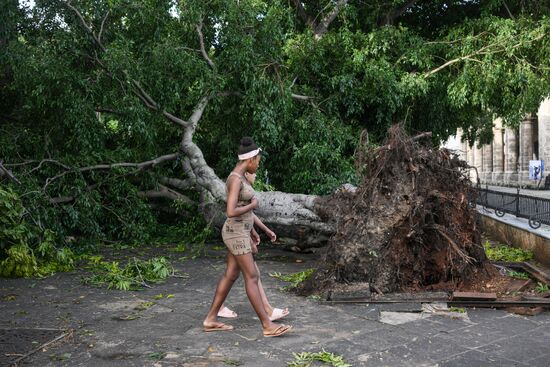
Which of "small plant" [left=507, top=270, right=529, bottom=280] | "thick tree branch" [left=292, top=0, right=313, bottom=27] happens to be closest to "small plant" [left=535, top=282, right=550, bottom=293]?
"small plant" [left=507, top=270, right=529, bottom=280]

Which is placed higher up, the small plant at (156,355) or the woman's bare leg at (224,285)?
the woman's bare leg at (224,285)

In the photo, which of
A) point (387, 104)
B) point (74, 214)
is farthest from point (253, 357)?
point (387, 104)

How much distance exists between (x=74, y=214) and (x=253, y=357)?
674 centimetres

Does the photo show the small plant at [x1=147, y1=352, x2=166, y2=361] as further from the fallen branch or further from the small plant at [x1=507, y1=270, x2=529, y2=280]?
the fallen branch

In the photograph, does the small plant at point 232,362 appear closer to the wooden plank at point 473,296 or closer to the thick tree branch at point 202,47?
the wooden plank at point 473,296

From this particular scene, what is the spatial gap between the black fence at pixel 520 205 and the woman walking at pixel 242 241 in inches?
165

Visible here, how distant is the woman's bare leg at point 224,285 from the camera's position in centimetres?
517

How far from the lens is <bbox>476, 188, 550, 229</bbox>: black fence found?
9.55m

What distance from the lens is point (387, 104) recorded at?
1258cm

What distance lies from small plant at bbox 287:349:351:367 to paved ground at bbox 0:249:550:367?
0.25ft

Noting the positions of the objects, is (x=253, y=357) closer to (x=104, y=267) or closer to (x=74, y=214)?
(x=104, y=267)

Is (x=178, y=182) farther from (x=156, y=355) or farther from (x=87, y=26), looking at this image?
(x=156, y=355)

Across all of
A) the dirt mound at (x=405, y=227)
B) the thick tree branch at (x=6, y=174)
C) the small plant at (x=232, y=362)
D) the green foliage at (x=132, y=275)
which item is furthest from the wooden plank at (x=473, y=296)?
the thick tree branch at (x=6, y=174)

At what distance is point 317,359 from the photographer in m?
4.38
